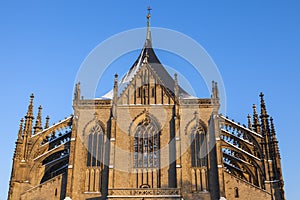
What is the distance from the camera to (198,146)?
35375 millimetres

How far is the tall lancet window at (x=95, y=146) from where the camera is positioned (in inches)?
1385

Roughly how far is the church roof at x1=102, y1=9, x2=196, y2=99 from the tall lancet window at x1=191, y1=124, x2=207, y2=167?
5.46m

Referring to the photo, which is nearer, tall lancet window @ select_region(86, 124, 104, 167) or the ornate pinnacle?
tall lancet window @ select_region(86, 124, 104, 167)

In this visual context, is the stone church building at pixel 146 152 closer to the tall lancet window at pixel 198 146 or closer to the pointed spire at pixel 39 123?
the tall lancet window at pixel 198 146

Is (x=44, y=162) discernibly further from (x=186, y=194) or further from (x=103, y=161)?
(x=186, y=194)

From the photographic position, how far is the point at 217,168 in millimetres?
33656

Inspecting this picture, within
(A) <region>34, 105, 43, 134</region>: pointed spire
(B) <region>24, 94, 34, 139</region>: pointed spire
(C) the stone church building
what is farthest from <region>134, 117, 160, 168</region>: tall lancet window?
(A) <region>34, 105, 43, 134</region>: pointed spire

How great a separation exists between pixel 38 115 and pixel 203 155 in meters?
22.0

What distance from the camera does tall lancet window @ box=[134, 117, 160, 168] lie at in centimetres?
3497

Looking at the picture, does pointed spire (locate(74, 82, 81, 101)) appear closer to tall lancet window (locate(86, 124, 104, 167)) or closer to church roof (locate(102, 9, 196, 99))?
tall lancet window (locate(86, 124, 104, 167))

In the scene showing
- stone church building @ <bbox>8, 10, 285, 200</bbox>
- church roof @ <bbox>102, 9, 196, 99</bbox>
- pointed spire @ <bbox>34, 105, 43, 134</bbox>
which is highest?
church roof @ <bbox>102, 9, 196, 99</bbox>

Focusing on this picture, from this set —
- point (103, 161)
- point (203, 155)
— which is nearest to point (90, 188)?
point (103, 161)

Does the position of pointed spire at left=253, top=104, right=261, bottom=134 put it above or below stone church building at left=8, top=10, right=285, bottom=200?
above

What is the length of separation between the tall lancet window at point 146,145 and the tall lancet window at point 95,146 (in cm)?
344
